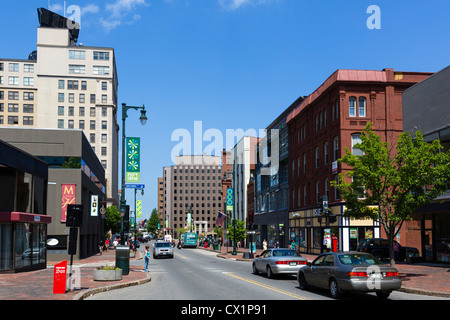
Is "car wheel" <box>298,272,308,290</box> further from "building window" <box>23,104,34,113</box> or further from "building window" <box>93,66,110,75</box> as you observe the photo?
"building window" <box>23,104,34,113</box>

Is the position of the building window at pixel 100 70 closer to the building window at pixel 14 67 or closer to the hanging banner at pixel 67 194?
the building window at pixel 14 67

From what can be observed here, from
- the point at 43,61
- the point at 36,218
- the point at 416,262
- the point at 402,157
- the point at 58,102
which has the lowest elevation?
the point at 416,262

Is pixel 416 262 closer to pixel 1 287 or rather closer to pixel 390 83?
pixel 390 83

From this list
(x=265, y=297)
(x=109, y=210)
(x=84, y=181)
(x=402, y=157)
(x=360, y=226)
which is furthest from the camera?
(x=109, y=210)

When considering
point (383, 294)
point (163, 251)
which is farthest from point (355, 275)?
point (163, 251)

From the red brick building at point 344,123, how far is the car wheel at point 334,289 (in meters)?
25.0

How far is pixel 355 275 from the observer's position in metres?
16.2

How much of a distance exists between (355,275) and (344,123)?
103 ft

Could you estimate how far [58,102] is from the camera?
366 ft

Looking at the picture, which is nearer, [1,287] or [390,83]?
[1,287]

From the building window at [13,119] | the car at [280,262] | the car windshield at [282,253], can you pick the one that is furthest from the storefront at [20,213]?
the building window at [13,119]

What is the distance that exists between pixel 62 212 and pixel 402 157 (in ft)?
105

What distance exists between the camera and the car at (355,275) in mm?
16172

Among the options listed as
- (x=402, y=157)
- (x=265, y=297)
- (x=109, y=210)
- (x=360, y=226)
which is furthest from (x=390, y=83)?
(x=109, y=210)
